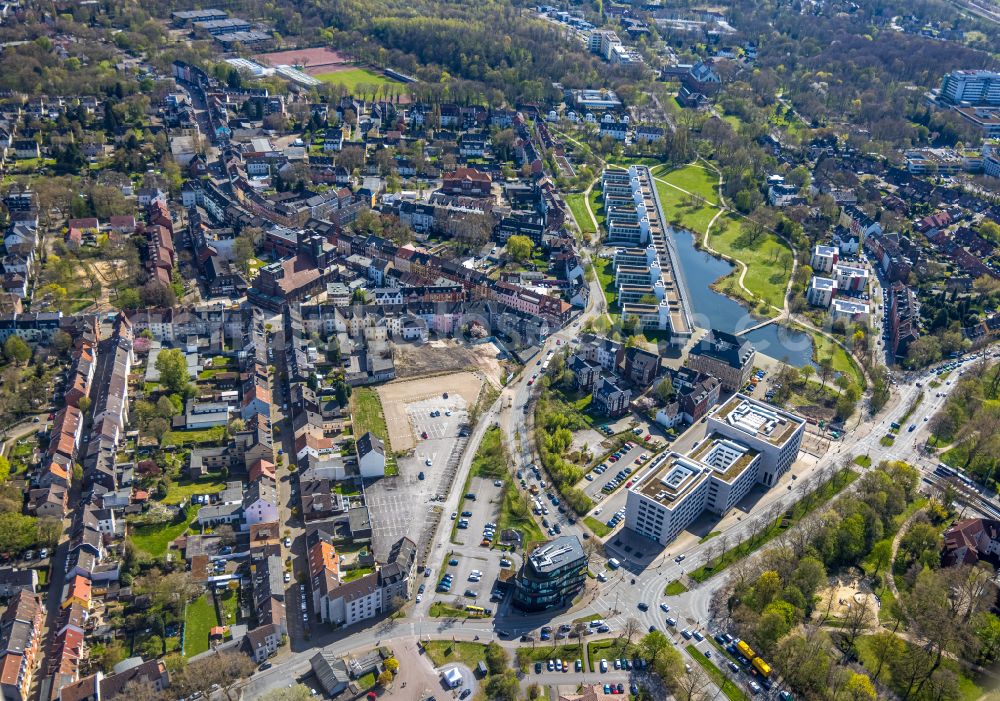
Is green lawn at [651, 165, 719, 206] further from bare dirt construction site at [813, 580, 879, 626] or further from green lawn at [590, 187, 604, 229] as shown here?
bare dirt construction site at [813, 580, 879, 626]

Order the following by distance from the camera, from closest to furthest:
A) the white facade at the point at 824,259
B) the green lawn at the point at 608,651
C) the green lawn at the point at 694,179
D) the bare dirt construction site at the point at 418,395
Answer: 1. the green lawn at the point at 608,651
2. the bare dirt construction site at the point at 418,395
3. the white facade at the point at 824,259
4. the green lawn at the point at 694,179

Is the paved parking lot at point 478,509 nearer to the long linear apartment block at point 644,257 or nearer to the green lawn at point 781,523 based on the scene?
the green lawn at point 781,523

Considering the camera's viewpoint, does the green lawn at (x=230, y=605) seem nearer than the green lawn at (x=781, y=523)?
Yes

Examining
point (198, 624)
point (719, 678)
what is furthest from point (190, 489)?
point (719, 678)

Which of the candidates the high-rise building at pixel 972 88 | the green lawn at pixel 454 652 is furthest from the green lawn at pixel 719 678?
the high-rise building at pixel 972 88

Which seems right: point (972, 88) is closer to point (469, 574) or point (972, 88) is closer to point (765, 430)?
point (765, 430)

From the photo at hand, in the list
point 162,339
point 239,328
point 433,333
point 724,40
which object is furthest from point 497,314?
point 724,40

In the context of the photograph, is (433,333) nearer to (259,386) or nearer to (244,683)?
(259,386)
